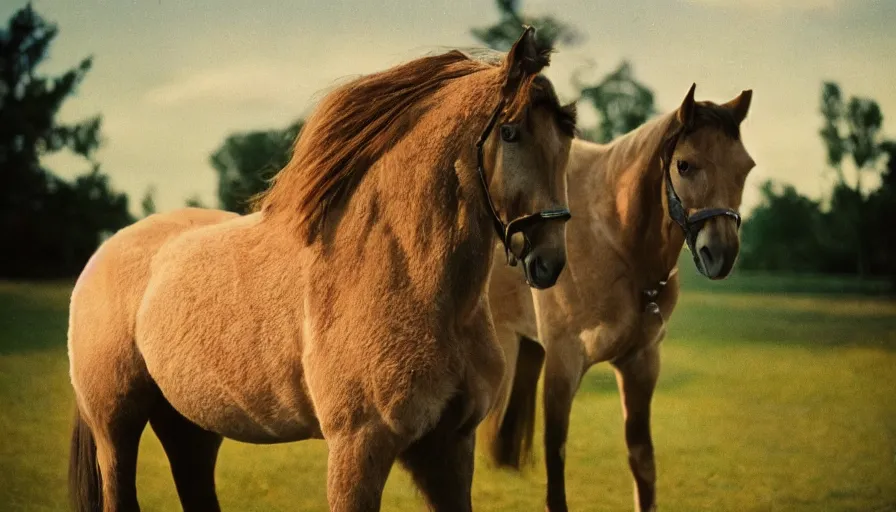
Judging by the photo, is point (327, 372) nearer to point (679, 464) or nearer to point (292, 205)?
point (292, 205)

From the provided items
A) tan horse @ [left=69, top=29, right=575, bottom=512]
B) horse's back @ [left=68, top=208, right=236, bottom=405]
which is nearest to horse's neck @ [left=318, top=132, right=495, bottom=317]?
tan horse @ [left=69, top=29, right=575, bottom=512]

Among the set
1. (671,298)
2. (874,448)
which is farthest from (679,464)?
(671,298)

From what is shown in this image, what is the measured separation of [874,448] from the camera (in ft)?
15.2

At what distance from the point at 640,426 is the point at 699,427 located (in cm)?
160

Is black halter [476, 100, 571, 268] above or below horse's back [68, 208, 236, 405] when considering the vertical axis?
above

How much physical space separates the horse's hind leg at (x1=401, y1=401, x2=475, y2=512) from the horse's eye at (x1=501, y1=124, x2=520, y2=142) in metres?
0.63

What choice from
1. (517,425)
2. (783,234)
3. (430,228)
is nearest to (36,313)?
(517,425)

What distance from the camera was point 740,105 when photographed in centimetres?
301

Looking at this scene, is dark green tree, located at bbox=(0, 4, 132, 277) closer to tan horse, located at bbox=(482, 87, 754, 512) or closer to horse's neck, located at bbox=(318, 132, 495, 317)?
tan horse, located at bbox=(482, 87, 754, 512)

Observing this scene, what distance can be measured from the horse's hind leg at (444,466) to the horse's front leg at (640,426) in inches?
56.9

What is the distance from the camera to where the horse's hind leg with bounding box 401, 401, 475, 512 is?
6.72 ft

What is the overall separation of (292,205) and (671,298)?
5.61ft

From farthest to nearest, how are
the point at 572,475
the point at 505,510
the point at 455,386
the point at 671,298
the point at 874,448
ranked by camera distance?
1. the point at 874,448
2. the point at 572,475
3. the point at 505,510
4. the point at 671,298
5. the point at 455,386

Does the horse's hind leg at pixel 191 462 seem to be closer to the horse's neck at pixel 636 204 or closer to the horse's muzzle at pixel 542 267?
the horse's muzzle at pixel 542 267
